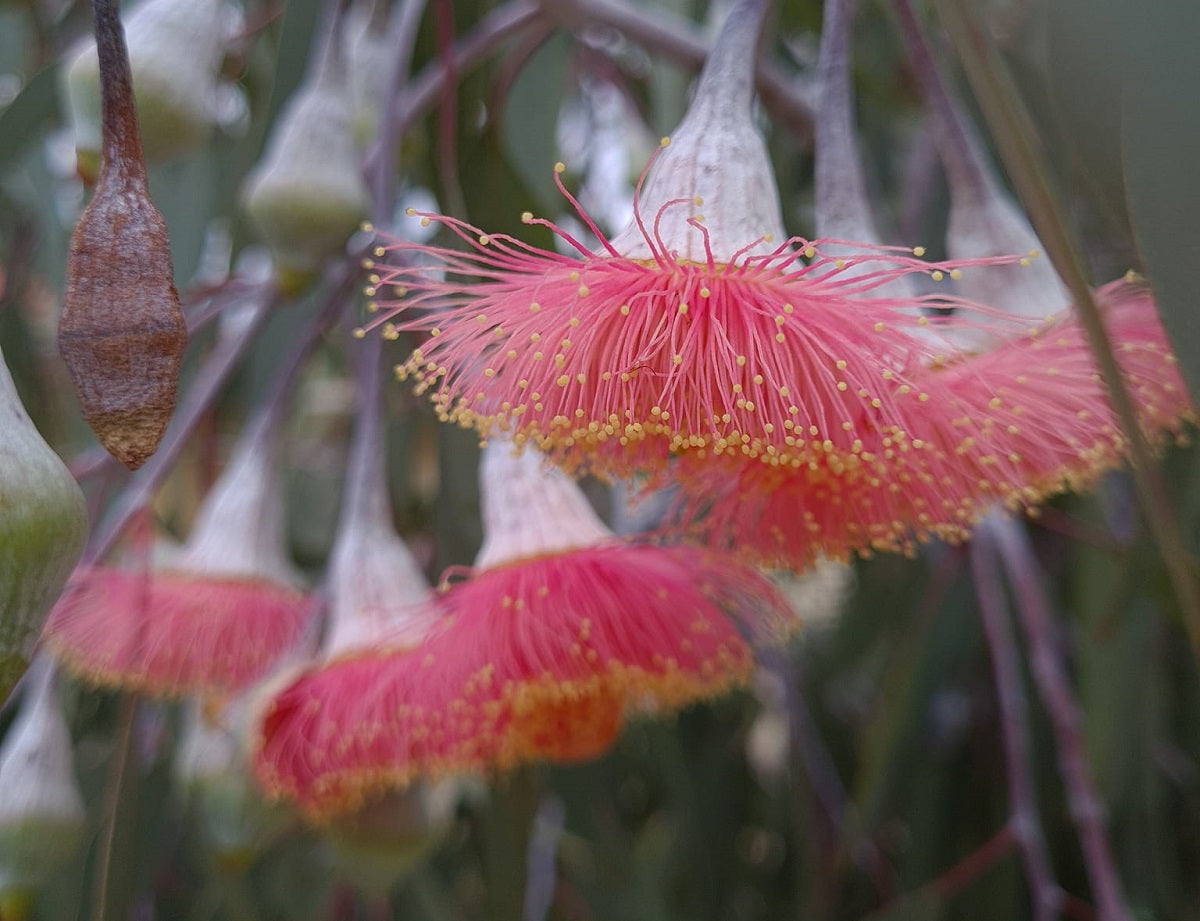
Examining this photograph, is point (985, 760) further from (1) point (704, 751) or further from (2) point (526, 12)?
(2) point (526, 12)

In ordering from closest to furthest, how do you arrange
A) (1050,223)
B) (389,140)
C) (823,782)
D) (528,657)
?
(1050,223) → (528,657) → (389,140) → (823,782)

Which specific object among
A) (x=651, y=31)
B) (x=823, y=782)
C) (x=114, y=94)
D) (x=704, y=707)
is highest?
(x=651, y=31)

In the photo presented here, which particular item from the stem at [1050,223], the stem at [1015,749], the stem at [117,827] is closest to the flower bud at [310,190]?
the stem at [117,827]

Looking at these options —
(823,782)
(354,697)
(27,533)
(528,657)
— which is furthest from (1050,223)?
(823,782)

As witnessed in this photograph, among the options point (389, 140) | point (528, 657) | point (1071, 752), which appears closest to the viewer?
point (528, 657)

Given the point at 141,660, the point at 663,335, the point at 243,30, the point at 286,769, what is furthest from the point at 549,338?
the point at 243,30

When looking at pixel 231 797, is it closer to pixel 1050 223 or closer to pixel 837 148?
pixel 837 148

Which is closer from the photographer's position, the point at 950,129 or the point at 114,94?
the point at 114,94
